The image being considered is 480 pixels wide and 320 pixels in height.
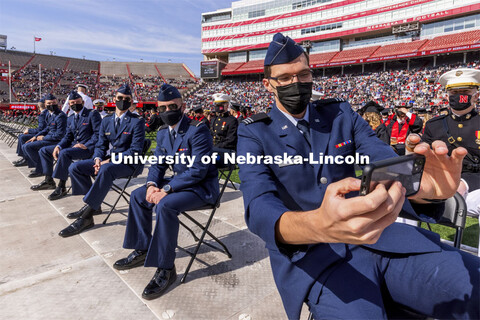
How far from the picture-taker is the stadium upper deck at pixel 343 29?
33250 mm

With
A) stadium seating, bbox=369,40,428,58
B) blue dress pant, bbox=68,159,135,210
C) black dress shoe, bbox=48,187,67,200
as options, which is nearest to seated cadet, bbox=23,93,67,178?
black dress shoe, bbox=48,187,67,200

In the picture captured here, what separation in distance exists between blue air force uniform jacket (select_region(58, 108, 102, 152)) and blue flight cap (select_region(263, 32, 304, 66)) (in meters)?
5.16

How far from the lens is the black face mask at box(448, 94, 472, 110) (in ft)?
9.64

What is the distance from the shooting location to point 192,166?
314 centimetres

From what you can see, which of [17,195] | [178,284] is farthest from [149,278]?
[17,195]

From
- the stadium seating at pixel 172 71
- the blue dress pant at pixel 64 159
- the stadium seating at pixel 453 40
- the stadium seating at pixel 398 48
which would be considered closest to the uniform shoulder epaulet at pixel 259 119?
the blue dress pant at pixel 64 159

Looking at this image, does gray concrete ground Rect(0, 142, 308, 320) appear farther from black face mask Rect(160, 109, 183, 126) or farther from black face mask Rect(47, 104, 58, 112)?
black face mask Rect(47, 104, 58, 112)

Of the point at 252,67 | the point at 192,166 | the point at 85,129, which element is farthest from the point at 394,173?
the point at 252,67

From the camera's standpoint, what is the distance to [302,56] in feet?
5.19

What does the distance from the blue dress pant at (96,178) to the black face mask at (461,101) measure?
4332 mm

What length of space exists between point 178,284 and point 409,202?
Result: 209cm

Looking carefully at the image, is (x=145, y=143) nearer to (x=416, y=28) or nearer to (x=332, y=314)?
(x=332, y=314)

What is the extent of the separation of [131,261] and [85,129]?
3.93 meters

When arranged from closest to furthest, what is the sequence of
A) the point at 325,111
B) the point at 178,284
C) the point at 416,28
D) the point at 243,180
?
the point at 243,180, the point at 325,111, the point at 178,284, the point at 416,28
